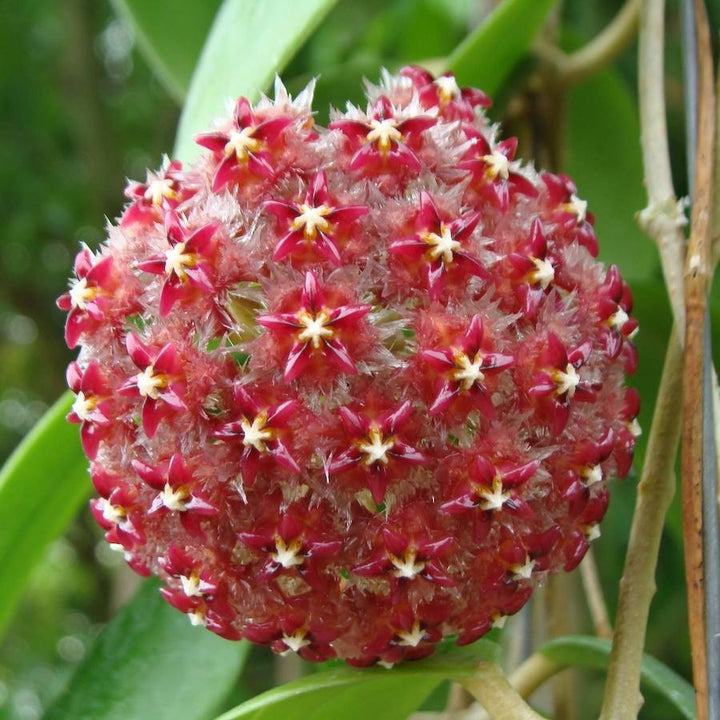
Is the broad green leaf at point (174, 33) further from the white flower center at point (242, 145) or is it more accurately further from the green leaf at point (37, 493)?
the white flower center at point (242, 145)

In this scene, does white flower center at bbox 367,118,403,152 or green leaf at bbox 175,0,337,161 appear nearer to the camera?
white flower center at bbox 367,118,403,152

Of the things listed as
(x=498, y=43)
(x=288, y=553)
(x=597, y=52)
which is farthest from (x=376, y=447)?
(x=597, y=52)

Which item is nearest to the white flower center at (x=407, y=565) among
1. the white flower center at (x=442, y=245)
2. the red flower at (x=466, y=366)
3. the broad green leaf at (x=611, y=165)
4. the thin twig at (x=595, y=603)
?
the red flower at (x=466, y=366)

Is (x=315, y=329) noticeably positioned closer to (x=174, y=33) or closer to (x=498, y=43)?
(x=498, y=43)

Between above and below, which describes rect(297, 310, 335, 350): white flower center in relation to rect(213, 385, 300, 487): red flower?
above

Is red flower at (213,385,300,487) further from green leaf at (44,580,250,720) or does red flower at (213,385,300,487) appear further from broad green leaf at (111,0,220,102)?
broad green leaf at (111,0,220,102)

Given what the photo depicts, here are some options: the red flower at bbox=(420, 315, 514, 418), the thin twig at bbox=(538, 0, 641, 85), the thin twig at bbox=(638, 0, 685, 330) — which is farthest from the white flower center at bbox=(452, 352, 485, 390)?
the thin twig at bbox=(538, 0, 641, 85)

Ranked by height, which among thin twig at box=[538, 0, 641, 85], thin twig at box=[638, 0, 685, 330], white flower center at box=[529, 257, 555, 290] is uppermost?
thin twig at box=[538, 0, 641, 85]
